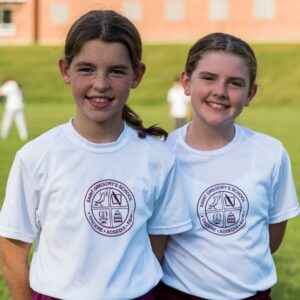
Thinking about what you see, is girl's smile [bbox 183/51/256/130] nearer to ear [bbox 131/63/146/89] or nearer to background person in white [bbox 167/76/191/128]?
ear [bbox 131/63/146/89]

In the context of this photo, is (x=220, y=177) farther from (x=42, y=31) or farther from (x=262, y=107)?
(x=42, y=31)

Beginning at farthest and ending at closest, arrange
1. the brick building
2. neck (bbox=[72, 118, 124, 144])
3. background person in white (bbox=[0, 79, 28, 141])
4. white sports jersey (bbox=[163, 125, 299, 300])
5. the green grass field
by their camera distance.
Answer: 1. the brick building
2. the green grass field
3. background person in white (bbox=[0, 79, 28, 141])
4. white sports jersey (bbox=[163, 125, 299, 300])
5. neck (bbox=[72, 118, 124, 144])

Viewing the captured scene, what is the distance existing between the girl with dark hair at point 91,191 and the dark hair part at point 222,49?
0.41 meters

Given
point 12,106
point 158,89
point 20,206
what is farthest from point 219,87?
point 158,89

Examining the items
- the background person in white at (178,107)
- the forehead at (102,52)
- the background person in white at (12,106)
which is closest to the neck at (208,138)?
the forehead at (102,52)

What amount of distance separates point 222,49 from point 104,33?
624 mm

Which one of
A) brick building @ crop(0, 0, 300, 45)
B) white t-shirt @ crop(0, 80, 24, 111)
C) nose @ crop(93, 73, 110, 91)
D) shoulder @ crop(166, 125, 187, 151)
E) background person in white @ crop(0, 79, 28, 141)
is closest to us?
nose @ crop(93, 73, 110, 91)

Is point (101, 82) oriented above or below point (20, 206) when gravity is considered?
above

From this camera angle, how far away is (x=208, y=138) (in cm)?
354

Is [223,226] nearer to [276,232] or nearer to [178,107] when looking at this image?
[276,232]

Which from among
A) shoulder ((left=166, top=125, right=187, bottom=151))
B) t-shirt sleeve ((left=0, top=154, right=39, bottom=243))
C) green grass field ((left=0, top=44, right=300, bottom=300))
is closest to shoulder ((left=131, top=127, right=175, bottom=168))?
shoulder ((left=166, top=125, right=187, bottom=151))

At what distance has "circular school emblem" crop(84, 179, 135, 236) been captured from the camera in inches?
122

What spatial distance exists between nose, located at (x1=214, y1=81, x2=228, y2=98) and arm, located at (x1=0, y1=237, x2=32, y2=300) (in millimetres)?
1012

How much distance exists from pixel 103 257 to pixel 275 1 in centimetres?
5325
